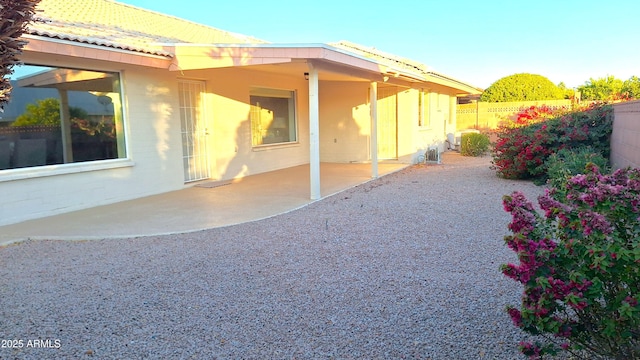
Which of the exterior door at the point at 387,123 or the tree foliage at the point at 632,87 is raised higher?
the tree foliage at the point at 632,87

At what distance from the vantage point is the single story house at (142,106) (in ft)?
25.0

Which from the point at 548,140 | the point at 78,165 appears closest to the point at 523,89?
the point at 548,140

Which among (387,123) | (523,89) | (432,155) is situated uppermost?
(523,89)

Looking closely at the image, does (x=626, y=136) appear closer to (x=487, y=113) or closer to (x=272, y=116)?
(x=272, y=116)

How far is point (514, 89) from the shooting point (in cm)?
2869

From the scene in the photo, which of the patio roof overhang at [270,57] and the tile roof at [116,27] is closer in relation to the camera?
the tile roof at [116,27]

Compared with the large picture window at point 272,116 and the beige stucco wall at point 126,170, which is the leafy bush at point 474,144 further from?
the beige stucco wall at point 126,170

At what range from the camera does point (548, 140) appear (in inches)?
425

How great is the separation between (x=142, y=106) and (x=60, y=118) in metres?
1.68

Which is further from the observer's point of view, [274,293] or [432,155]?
[432,155]

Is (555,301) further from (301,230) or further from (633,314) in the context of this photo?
(301,230)

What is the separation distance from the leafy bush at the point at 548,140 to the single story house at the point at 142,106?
11.5 ft

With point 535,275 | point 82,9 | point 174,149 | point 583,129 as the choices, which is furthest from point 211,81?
point 535,275

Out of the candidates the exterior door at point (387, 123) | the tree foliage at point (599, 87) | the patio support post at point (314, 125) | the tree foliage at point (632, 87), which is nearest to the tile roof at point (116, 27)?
the patio support post at point (314, 125)
